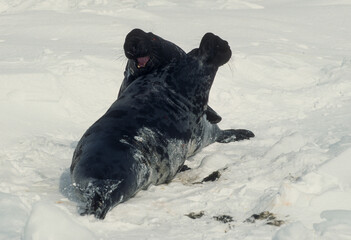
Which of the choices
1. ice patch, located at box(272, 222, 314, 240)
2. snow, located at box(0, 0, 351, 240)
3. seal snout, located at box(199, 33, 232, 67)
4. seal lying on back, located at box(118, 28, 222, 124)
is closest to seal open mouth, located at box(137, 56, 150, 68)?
seal lying on back, located at box(118, 28, 222, 124)

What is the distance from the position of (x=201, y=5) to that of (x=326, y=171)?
7298 millimetres

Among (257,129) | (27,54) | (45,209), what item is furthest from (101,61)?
(45,209)

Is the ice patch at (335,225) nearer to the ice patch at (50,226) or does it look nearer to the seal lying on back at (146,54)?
the ice patch at (50,226)

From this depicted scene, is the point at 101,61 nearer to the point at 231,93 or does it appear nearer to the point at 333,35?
the point at 231,93

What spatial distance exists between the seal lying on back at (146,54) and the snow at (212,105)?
72 cm

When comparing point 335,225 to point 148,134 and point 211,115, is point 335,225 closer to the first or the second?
point 148,134

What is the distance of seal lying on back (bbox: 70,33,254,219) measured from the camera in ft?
12.2

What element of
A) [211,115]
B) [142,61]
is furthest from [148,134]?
[211,115]

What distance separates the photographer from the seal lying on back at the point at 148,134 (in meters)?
3.72

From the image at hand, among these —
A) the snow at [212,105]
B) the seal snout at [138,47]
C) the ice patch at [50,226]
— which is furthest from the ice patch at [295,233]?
the seal snout at [138,47]

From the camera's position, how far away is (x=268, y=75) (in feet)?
23.0

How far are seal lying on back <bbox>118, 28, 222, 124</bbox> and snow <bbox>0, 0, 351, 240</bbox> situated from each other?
2.35 feet

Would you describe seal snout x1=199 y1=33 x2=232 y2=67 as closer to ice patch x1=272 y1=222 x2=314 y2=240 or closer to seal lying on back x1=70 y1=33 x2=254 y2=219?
seal lying on back x1=70 y1=33 x2=254 y2=219

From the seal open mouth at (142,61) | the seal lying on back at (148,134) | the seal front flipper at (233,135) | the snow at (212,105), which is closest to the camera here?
the snow at (212,105)
